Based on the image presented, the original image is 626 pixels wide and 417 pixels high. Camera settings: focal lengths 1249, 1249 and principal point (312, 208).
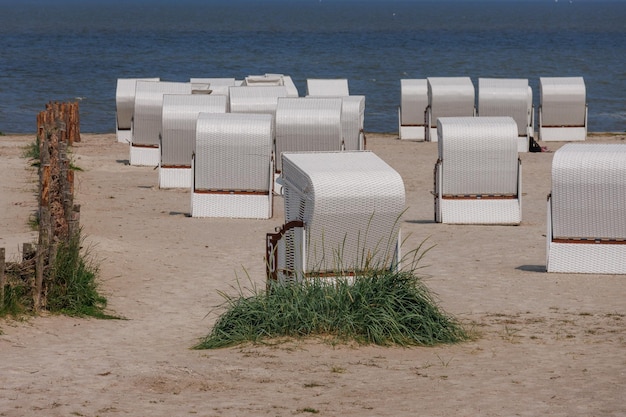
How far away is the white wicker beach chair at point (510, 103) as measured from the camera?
3700cm

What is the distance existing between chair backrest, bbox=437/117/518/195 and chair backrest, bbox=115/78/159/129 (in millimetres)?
16606

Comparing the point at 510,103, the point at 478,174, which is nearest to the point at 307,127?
the point at 478,174

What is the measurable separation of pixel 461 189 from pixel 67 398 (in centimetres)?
1366

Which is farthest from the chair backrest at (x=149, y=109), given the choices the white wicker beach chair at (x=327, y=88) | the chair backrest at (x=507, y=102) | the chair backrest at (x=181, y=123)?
the chair backrest at (x=507, y=102)

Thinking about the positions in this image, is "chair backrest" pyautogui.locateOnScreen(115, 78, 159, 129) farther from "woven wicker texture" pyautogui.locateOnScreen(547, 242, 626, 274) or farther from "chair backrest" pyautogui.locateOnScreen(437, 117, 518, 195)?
"woven wicker texture" pyautogui.locateOnScreen(547, 242, 626, 274)

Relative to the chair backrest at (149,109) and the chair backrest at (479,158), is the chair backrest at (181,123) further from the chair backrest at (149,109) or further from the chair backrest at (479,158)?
the chair backrest at (479,158)

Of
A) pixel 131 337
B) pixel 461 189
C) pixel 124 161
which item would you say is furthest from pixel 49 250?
pixel 124 161

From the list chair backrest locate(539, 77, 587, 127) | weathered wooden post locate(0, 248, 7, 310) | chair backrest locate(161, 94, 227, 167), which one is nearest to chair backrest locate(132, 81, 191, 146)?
chair backrest locate(161, 94, 227, 167)

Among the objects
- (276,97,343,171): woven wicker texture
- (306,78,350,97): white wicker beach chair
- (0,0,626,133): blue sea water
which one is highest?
(0,0,626,133): blue sea water

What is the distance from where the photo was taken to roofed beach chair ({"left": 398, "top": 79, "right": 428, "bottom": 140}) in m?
42.2

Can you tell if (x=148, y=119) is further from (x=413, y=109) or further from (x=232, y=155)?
(x=413, y=109)

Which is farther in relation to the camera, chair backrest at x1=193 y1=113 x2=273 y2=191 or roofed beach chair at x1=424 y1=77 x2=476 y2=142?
roofed beach chair at x1=424 y1=77 x2=476 y2=142

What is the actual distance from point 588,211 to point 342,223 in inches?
218

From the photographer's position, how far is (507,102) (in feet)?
122
